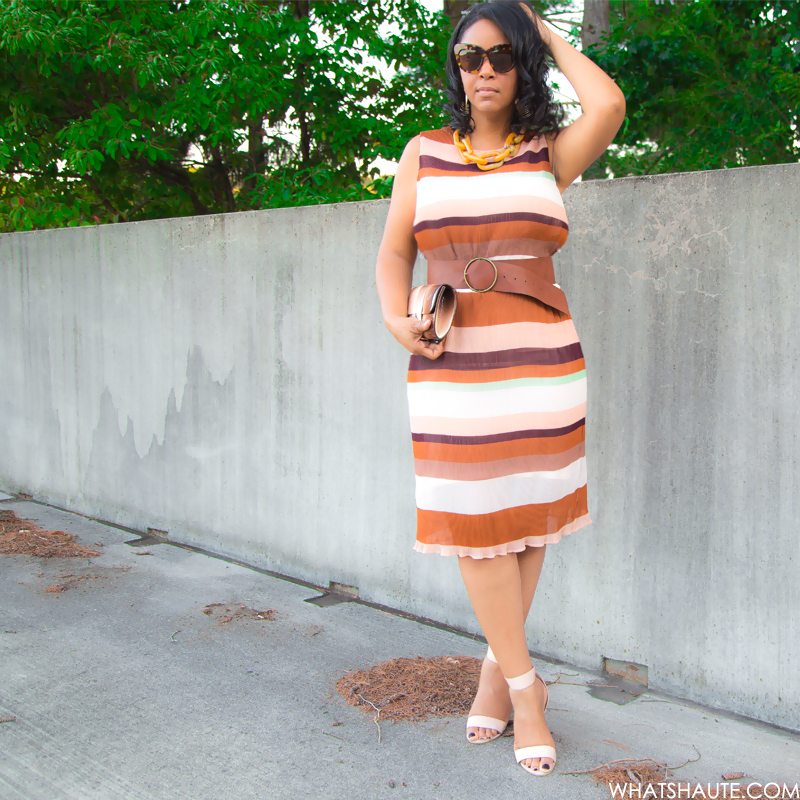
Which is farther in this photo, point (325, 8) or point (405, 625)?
point (325, 8)

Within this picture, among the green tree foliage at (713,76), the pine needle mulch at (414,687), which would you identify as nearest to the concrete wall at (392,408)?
the pine needle mulch at (414,687)

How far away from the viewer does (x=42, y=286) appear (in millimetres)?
4629

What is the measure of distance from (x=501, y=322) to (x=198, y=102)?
12.8ft

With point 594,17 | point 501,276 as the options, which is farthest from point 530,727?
point 594,17

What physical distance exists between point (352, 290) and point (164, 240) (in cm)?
133

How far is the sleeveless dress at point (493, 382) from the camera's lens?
1.80m

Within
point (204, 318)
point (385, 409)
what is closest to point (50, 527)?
point (204, 318)

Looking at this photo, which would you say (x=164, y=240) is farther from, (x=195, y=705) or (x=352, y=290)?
(x=195, y=705)

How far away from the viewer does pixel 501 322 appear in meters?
1.83

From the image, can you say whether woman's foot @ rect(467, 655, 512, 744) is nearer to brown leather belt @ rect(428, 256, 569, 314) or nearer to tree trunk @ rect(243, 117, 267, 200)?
brown leather belt @ rect(428, 256, 569, 314)

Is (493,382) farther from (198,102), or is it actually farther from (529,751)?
(198,102)

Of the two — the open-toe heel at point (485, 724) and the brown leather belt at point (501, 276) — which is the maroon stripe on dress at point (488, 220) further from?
the open-toe heel at point (485, 724)

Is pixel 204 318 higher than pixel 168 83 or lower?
lower

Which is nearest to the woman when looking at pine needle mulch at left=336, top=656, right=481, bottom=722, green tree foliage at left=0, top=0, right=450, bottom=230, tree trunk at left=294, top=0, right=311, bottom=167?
pine needle mulch at left=336, top=656, right=481, bottom=722
